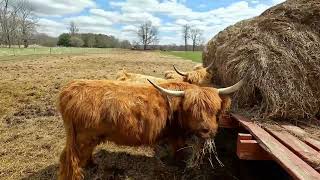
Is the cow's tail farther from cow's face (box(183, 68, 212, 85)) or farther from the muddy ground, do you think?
cow's face (box(183, 68, 212, 85))

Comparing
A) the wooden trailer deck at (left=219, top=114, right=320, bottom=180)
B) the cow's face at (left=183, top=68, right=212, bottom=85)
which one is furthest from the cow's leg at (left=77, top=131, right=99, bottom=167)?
the cow's face at (left=183, top=68, right=212, bottom=85)

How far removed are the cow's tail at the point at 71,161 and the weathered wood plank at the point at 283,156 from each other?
1.98 metres

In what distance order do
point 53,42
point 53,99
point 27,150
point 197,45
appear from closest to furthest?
1. point 27,150
2. point 53,99
3. point 53,42
4. point 197,45

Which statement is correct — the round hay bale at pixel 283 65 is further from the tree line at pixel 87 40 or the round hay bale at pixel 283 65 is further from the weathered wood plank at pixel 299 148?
the tree line at pixel 87 40

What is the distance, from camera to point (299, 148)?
327 cm

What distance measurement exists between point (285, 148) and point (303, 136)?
1.67 feet

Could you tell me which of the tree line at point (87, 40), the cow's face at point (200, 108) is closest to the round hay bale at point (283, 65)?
the cow's face at point (200, 108)


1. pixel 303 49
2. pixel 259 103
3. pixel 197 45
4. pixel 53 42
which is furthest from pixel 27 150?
pixel 197 45

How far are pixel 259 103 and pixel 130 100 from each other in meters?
1.59

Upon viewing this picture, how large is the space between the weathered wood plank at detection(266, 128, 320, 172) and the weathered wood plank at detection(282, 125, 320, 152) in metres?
0.06

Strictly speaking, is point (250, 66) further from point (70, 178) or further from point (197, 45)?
point (197, 45)

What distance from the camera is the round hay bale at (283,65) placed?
4250 millimetres

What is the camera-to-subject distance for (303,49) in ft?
14.3

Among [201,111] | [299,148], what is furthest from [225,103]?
[299,148]
